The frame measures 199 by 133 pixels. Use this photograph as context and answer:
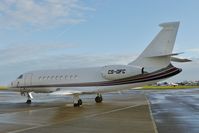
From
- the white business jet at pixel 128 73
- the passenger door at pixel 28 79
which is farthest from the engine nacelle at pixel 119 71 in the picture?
the passenger door at pixel 28 79

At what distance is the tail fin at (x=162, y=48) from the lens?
22.2 m

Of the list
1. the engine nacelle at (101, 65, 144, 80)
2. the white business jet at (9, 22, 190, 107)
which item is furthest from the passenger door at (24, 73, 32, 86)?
the engine nacelle at (101, 65, 144, 80)

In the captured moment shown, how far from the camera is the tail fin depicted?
875 inches

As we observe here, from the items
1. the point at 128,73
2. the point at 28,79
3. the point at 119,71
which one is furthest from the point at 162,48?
the point at 28,79

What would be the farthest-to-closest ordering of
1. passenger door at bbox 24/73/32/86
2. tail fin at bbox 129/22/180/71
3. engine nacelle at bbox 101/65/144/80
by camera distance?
passenger door at bbox 24/73/32/86 < engine nacelle at bbox 101/65/144/80 < tail fin at bbox 129/22/180/71

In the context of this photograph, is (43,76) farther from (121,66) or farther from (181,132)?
(181,132)

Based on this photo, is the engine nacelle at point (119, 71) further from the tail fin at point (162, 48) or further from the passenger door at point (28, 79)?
the passenger door at point (28, 79)

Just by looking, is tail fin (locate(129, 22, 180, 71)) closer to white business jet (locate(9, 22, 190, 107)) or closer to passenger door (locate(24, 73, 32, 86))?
white business jet (locate(9, 22, 190, 107))

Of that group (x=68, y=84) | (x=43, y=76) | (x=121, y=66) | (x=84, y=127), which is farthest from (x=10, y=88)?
(x=84, y=127)

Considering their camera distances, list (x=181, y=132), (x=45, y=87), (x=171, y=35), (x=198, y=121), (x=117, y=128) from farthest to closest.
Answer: (x=45, y=87) < (x=171, y=35) < (x=198, y=121) < (x=117, y=128) < (x=181, y=132)

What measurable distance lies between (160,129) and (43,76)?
61.8ft

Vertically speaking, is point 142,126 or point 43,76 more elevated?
point 43,76

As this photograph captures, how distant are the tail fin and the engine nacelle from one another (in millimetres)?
805

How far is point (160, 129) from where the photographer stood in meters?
11.2
